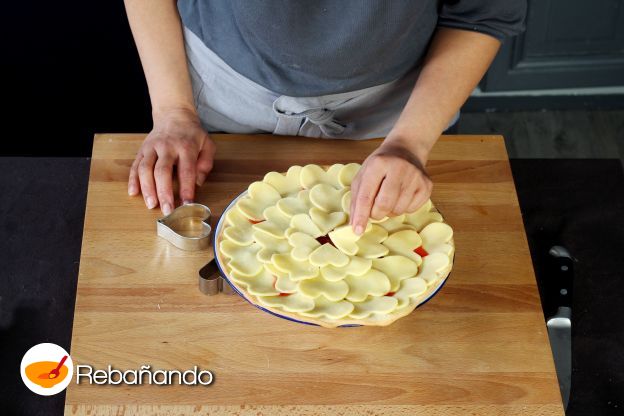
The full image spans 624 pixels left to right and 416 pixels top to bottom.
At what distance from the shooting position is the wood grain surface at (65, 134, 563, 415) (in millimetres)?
1030

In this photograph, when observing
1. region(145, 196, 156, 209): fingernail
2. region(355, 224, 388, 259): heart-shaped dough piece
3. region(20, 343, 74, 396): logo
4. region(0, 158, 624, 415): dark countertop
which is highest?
region(355, 224, 388, 259): heart-shaped dough piece

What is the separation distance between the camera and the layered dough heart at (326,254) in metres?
1.03

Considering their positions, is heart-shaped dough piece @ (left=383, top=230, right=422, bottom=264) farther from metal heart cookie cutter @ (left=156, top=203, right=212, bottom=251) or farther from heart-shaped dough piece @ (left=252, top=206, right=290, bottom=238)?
metal heart cookie cutter @ (left=156, top=203, right=212, bottom=251)

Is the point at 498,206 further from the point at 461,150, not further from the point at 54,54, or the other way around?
the point at 54,54

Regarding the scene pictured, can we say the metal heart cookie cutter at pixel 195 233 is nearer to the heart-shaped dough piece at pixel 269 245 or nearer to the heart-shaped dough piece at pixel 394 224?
the heart-shaped dough piece at pixel 269 245

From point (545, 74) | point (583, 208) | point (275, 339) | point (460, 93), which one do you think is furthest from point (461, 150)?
point (545, 74)

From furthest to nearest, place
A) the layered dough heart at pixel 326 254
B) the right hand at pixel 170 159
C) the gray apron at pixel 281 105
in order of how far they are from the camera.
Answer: the gray apron at pixel 281 105 → the right hand at pixel 170 159 → the layered dough heart at pixel 326 254

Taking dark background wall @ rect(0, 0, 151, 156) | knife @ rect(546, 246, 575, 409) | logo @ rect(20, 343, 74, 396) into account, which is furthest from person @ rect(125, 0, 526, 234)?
dark background wall @ rect(0, 0, 151, 156)

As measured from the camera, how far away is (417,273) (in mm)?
1088

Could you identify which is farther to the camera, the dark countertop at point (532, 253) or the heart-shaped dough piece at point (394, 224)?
the dark countertop at point (532, 253)

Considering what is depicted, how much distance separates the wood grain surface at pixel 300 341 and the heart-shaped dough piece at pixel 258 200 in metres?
0.10

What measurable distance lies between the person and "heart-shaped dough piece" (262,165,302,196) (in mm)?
126

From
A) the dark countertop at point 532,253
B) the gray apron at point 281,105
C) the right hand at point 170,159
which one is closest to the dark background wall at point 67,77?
the dark countertop at point 532,253

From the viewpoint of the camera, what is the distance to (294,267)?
1.08 metres
